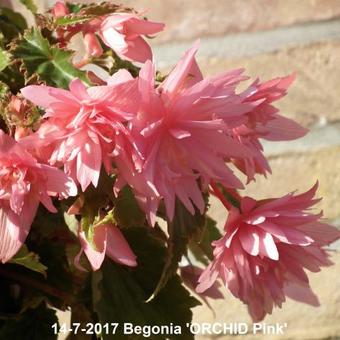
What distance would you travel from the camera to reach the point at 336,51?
920 millimetres

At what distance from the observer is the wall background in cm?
90

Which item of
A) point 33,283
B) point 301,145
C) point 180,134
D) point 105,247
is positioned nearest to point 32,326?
Answer: point 33,283

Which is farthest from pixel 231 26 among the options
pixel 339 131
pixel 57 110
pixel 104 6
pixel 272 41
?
pixel 57 110

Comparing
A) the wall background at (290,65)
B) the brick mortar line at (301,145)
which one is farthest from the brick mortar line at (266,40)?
the brick mortar line at (301,145)

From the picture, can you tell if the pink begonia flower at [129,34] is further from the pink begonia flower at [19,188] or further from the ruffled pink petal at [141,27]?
the pink begonia flower at [19,188]

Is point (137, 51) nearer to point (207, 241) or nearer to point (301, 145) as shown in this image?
point (207, 241)

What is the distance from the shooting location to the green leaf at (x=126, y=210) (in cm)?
46

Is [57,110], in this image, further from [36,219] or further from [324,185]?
[324,185]

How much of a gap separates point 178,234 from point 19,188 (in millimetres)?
117

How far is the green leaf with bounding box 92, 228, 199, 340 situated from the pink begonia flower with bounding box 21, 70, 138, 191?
137 mm

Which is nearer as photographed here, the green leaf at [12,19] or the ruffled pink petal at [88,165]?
the ruffled pink petal at [88,165]

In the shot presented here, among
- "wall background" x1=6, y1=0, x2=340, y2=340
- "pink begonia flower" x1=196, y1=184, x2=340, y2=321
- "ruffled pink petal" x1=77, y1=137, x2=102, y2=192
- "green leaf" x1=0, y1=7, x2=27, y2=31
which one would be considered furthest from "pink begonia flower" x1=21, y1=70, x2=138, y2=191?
"wall background" x1=6, y1=0, x2=340, y2=340

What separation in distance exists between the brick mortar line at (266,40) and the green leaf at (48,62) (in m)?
0.43

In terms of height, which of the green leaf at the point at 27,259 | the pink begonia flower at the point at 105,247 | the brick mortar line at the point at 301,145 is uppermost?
the pink begonia flower at the point at 105,247
